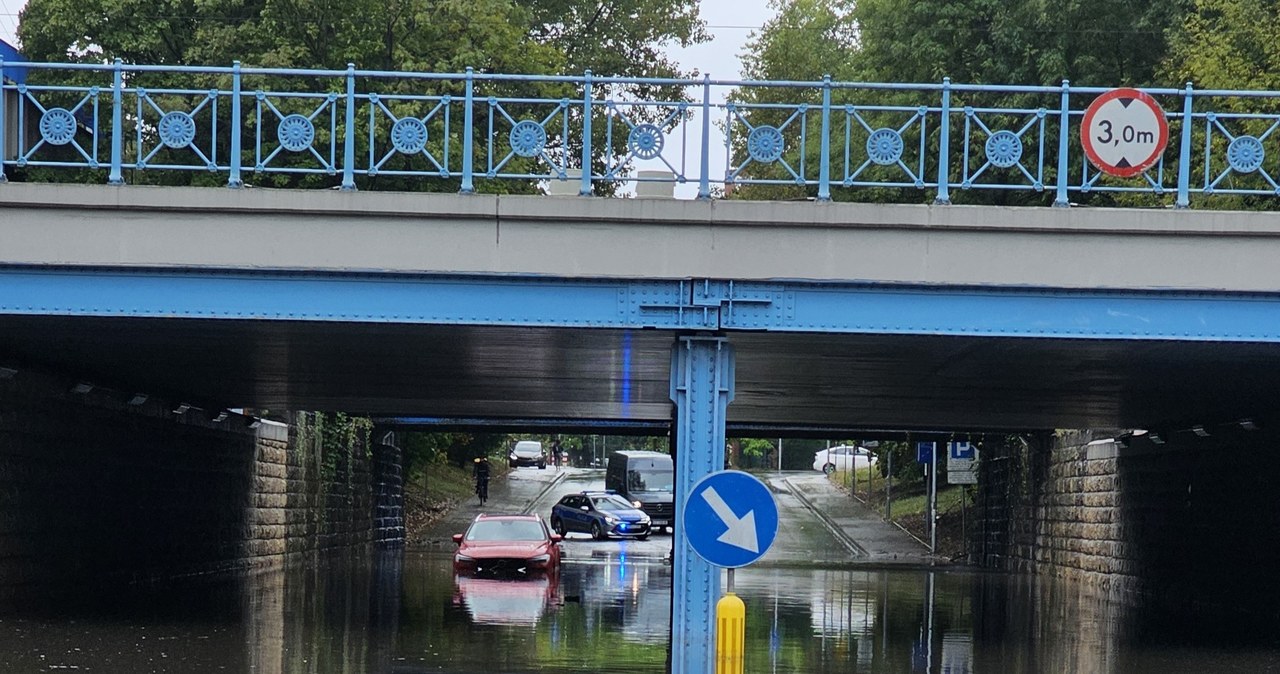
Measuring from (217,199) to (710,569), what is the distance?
506 cm

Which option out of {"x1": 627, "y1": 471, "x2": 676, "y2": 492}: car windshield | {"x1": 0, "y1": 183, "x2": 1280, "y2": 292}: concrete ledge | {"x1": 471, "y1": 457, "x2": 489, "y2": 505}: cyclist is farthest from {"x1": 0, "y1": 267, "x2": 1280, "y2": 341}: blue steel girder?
{"x1": 627, "y1": 471, "x2": 676, "y2": 492}: car windshield

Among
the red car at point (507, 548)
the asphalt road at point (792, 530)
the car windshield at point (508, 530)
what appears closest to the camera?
the red car at point (507, 548)

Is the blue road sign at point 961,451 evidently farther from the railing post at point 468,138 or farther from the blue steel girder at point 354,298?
the railing post at point 468,138

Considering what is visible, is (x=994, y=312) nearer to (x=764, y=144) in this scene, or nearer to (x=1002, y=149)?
(x=1002, y=149)

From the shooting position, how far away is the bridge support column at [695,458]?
47.4ft

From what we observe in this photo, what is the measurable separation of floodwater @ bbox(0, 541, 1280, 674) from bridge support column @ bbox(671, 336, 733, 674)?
155 cm

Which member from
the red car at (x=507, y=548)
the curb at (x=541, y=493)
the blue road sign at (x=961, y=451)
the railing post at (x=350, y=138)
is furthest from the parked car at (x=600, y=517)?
the railing post at (x=350, y=138)

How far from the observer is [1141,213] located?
48.2 ft

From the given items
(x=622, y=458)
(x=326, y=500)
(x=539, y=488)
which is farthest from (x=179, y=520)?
(x=539, y=488)

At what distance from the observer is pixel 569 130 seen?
34.0 metres

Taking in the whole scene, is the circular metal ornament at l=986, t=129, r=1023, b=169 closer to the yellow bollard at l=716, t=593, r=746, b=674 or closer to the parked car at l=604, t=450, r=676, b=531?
the yellow bollard at l=716, t=593, r=746, b=674

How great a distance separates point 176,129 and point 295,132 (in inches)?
37.8

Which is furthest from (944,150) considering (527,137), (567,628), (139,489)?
(139,489)

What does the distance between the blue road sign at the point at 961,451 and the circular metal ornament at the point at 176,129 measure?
2783 cm
